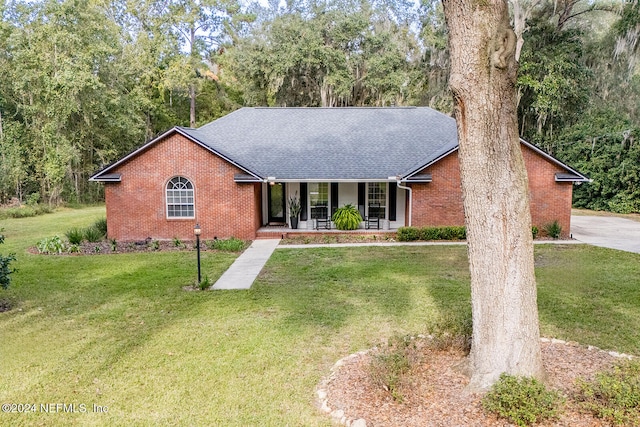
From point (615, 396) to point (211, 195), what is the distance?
40.7 ft

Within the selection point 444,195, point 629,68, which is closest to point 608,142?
point 629,68

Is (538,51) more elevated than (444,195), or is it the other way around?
(538,51)

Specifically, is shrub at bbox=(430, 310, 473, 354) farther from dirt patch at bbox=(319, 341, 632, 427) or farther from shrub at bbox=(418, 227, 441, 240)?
shrub at bbox=(418, 227, 441, 240)

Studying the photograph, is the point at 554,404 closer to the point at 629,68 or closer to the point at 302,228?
the point at 302,228

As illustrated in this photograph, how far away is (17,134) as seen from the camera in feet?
83.8

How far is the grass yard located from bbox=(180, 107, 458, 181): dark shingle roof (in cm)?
453

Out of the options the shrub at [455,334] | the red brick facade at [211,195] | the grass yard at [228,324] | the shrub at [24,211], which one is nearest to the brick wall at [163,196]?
the red brick facade at [211,195]

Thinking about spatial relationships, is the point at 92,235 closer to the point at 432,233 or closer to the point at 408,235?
the point at 408,235

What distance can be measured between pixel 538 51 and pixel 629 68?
4853 millimetres

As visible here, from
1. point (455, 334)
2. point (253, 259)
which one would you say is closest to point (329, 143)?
point (253, 259)

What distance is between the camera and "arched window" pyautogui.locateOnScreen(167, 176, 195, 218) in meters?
14.2

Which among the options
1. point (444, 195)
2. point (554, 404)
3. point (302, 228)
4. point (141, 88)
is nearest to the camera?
point (554, 404)

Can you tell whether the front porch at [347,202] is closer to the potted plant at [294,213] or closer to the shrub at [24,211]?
the potted plant at [294,213]

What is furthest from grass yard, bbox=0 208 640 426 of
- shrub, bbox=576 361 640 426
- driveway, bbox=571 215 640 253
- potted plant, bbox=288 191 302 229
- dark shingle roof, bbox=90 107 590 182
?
potted plant, bbox=288 191 302 229
